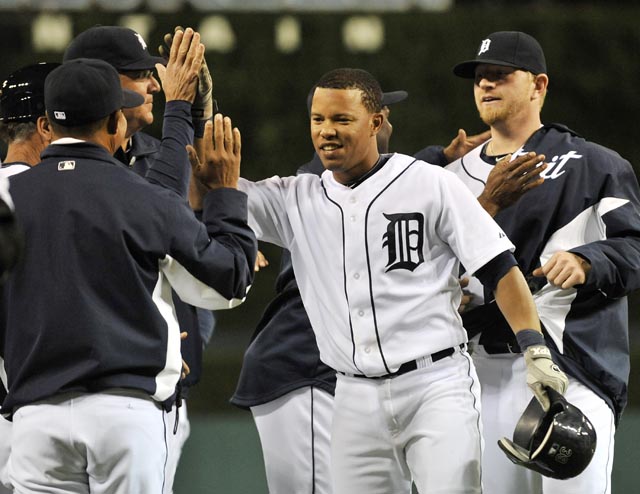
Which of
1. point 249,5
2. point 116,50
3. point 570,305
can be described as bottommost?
point 570,305

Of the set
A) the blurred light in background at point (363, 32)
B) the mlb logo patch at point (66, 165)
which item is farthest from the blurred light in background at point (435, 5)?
the mlb logo patch at point (66, 165)

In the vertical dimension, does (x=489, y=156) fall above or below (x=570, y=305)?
above

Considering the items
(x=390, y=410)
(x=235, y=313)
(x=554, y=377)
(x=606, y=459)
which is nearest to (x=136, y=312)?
(x=390, y=410)

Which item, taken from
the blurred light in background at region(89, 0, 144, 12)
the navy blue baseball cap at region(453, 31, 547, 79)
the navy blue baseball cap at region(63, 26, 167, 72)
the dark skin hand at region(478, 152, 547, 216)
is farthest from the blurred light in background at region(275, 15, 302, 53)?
the dark skin hand at region(478, 152, 547, 216)

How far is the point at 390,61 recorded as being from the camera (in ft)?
34.6

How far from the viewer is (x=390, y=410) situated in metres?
3.57

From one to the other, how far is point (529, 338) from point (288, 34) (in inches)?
291

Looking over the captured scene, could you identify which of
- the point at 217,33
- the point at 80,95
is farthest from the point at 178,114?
the point at 217,33

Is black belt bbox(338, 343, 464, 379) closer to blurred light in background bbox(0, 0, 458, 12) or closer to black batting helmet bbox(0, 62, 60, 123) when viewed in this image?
black batting helmet bbox(0, 62, 60, 123)

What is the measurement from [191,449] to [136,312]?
14.1ft

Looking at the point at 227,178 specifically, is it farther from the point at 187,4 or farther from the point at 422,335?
the point at 187,4

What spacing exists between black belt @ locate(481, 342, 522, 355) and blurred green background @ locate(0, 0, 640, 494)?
6248mm

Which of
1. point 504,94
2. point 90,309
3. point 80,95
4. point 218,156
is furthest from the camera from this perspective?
point 504,94

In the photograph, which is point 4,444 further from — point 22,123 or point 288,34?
point 288,34
